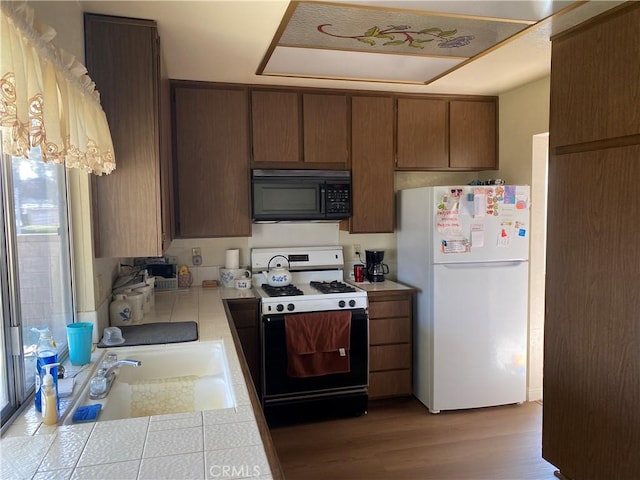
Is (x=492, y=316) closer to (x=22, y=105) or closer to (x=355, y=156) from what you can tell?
(x=355, y=156)

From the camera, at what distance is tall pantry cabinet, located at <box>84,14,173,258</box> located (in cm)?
197

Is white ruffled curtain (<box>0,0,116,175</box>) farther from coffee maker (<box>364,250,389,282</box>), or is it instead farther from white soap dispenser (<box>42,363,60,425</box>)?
coffee maker (<box>364,250,389,282</box>)

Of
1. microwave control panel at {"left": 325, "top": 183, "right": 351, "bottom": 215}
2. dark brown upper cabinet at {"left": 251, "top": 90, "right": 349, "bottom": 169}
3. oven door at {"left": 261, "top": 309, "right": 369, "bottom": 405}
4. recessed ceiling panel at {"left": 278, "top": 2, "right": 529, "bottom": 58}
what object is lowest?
oven door at {"left": 261, "top": 309, "right": 369, "bottom": 405}

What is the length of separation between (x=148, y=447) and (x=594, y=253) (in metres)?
2.02

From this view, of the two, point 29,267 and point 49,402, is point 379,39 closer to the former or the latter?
point 29,267

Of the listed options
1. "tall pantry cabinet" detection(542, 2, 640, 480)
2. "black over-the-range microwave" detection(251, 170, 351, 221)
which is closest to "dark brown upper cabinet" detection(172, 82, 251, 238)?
"black over-the-range microwave" detection(251, 170, 351, 221)

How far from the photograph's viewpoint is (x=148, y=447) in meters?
1.10

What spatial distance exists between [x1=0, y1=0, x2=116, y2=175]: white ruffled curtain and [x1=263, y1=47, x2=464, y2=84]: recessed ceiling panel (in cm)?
127

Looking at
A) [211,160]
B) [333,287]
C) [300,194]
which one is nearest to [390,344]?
[333,287]

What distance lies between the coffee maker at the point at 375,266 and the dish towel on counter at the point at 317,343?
2.01ft

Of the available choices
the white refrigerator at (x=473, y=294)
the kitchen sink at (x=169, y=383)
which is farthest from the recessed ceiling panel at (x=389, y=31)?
the kitchen sink at (x=169, y=383)

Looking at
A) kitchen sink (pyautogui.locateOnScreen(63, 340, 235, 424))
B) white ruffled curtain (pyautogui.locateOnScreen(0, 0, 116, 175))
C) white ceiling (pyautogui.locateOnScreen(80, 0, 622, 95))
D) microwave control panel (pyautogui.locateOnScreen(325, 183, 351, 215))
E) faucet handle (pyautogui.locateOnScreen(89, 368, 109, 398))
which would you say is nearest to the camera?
white ruffled curtain (pyautogui.locateOnScreen(0, 0, 116, 175))

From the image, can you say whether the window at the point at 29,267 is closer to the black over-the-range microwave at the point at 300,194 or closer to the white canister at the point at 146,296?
the white canister at the point at 146,296

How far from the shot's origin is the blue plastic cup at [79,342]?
1637mm
